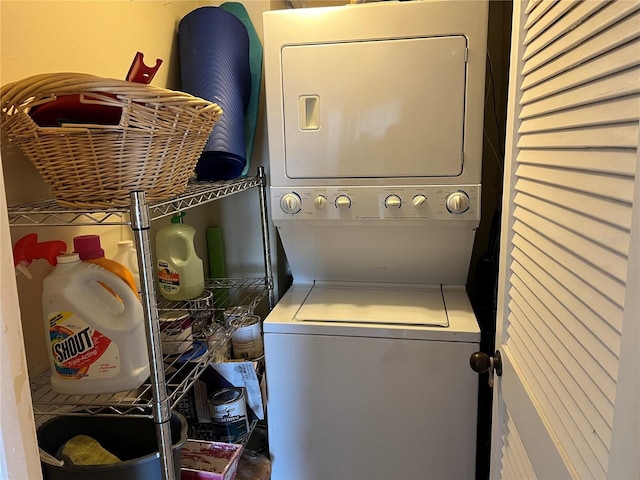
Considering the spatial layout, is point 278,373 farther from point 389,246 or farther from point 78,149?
point 78,149

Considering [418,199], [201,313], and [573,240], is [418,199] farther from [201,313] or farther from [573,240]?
[573,240]

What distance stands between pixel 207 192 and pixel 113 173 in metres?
0.42

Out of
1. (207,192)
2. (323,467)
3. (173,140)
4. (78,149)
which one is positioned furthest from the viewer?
(323,467)

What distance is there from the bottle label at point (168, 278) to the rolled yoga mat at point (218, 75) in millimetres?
364

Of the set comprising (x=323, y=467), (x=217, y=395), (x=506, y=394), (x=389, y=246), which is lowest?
(x=323, y=467)

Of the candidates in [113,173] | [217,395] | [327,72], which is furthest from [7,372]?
[327,72]

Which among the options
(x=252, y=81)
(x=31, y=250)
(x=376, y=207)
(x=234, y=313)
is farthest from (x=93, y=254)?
(x=252, y=81)

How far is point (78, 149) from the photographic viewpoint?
0.92 m

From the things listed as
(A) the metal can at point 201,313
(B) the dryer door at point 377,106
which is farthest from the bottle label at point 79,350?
(B) the dryer door at point 377,106

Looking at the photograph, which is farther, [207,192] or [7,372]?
[207,192]

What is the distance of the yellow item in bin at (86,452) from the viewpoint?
1144 millimetres

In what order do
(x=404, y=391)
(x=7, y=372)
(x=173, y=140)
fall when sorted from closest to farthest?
(x=7, y=372)
(x=173, y=140)
(x=404, y=391)

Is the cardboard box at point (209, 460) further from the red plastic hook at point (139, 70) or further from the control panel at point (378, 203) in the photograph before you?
the red plastic hook at point (139, 70)

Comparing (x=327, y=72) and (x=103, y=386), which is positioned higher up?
(x=327, y=72)
